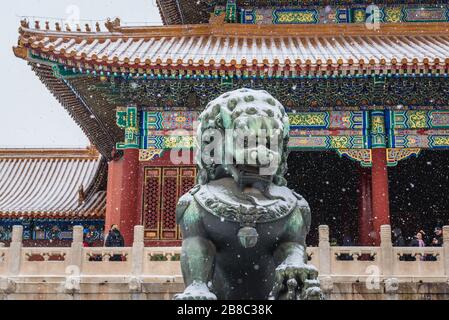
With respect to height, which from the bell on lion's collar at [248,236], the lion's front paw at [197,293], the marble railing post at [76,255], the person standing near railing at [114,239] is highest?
the person standing near railing at [114,239]

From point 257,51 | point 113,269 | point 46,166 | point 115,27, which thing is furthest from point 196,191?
point 46,166

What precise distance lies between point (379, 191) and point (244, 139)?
912 centimetres

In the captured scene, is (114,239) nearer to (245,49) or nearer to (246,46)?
Result: (245,49)

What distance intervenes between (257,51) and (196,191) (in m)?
9.51

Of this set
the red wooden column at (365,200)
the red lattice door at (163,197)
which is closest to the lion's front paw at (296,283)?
the red lattice door at (163,197)

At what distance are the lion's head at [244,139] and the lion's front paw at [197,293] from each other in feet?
2.13

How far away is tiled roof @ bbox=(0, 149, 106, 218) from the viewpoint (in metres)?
18.5

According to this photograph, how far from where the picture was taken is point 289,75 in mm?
11945

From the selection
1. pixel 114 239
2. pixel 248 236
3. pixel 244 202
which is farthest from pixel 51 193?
pixel 248 236

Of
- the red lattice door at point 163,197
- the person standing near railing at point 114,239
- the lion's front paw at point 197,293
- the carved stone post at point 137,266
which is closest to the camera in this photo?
the lion's front paw at point 197,293

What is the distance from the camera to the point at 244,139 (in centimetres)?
397

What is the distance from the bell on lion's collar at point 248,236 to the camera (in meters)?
3.85

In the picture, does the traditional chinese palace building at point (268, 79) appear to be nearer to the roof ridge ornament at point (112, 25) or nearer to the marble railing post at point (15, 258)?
the roof ridge ornament at point (112, 25)
